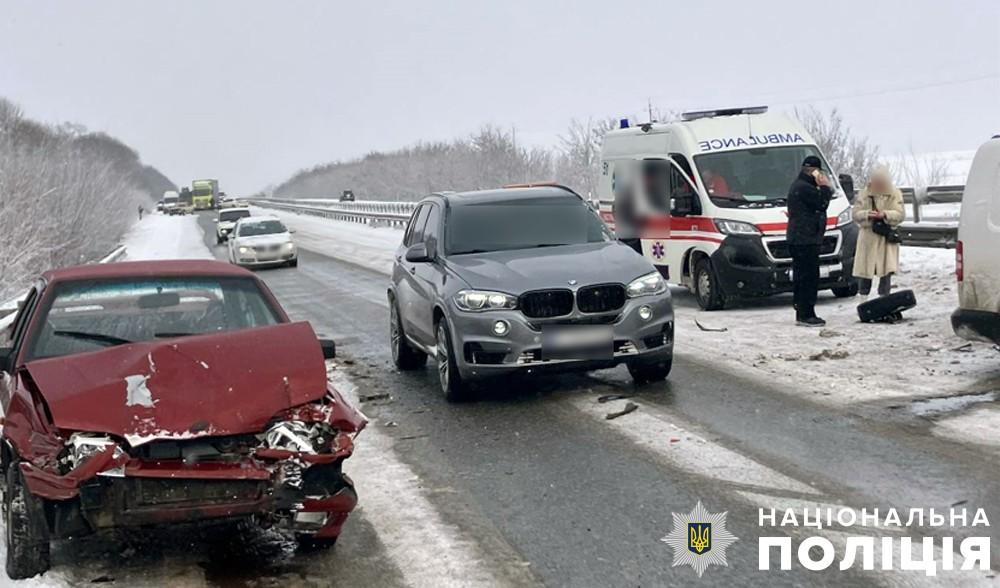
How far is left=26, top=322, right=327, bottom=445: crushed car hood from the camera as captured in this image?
4977 millimetres

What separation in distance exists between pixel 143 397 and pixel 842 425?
489 cm

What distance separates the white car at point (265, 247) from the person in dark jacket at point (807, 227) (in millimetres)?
19761

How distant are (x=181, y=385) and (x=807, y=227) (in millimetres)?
8879

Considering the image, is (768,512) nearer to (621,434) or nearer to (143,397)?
(621,434)

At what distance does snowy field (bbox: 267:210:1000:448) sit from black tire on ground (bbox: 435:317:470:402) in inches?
105

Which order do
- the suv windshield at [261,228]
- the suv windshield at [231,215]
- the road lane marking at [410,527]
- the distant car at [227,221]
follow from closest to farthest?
the road lane marking at [410,527]
the suv windshield at [261,228]
the distant car at [227,221]
the suv windshield at [231,215]

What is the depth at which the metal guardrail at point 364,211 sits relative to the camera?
146 feet

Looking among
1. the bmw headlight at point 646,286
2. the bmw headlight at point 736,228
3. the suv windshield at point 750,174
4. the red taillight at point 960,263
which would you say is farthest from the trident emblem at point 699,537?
the suv windshield at point 750,174

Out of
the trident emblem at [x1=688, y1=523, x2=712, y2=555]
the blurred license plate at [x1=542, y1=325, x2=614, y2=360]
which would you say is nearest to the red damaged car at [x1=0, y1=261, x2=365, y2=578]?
the trident emblem at [x1=688, y1=523, x2=712, y2=555]

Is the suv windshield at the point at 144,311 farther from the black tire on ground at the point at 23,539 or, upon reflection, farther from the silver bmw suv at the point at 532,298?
the silver bmw suv at the point at 532,298

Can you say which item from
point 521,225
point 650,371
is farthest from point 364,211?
point 650,371

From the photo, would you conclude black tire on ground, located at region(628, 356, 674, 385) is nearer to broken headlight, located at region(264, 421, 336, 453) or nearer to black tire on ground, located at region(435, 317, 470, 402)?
black tire on ground, located at region(435, 317, 470, 402)

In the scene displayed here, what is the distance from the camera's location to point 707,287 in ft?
49.2

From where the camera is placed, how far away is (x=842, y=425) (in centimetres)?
775
